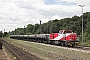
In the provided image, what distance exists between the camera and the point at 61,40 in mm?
44344

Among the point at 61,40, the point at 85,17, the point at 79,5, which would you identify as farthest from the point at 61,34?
the point at 85,17

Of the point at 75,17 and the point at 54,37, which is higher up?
the point at 75,17

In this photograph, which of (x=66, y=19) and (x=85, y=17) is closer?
(x=85, y=17)

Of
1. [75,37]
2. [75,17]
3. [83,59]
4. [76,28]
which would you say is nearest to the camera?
[83,59]

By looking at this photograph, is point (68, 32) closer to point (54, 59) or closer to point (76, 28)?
point (54, 59)

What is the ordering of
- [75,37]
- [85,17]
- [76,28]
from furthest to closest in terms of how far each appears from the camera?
1. [85,17]
2. [76,28]
3. [75,37]

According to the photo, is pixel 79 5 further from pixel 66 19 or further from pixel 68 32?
pixel 66 19

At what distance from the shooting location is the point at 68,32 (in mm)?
43000

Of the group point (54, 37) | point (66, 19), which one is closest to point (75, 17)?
point (66, 19)

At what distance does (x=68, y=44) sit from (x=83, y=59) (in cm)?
1763

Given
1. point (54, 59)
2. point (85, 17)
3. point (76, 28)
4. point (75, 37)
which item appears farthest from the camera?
point (85, 17)

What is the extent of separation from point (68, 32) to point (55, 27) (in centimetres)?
8484

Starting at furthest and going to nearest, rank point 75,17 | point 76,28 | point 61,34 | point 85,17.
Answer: point 75,17 → point 85,17 → point 76,28 → point 61,34

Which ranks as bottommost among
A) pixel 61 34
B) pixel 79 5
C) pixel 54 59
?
pixel 54 59
